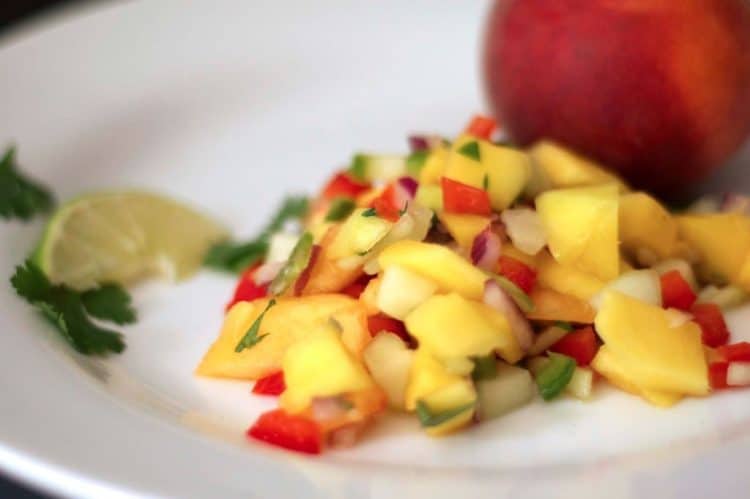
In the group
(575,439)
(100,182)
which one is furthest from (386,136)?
(575,439)

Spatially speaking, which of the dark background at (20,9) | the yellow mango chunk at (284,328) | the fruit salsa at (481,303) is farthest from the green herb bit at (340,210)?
the dark background at (20,9)

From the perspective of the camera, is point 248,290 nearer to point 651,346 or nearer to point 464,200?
point 464,200

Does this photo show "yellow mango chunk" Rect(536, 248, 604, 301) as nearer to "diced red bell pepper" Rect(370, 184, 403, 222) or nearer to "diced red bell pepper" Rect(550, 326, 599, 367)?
"diced red bell pepper" Rect(550, 326, 599, 367)

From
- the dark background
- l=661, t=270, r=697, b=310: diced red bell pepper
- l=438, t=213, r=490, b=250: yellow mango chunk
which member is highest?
the dark background

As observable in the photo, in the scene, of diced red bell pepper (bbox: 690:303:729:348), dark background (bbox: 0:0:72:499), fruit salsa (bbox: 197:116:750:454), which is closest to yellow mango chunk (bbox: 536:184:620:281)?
fruit salsa (bbox: 197:116:750:454)

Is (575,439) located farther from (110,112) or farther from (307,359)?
(110,112)

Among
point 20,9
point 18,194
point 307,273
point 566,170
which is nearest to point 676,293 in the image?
point 566,170
